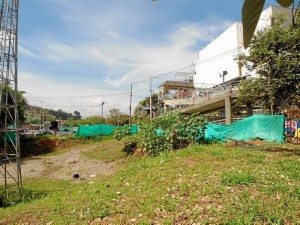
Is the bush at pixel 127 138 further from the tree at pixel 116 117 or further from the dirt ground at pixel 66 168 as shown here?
the tree at pixel 116 117

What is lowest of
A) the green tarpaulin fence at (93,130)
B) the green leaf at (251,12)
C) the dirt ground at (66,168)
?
the dirt ground at (66,168)

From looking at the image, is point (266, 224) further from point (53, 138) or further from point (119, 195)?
point (53, 138)

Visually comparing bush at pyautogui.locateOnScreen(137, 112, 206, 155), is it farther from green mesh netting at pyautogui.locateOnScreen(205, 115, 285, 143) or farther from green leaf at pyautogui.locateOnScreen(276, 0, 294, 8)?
green leaf at pyautogui.locateOnScreen(276, 0, 294, 8)

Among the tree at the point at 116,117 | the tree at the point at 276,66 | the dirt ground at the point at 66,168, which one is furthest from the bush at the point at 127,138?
the tree at the point at 116,117

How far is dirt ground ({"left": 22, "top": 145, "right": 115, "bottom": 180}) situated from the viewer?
15.0 metres

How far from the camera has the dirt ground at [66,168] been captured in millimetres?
14984

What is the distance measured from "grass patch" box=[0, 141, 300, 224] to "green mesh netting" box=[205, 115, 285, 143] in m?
4.80

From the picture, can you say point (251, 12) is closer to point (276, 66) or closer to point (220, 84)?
point (276, 66)

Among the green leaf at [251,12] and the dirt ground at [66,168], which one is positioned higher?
the green leaf at [251,12]

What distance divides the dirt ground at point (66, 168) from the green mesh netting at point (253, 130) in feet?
17.2

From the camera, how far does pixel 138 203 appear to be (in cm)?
629

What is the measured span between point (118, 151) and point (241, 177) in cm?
1393

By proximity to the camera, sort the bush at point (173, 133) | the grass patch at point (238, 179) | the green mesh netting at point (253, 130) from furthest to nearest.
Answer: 1. the bush at point (173, 133)
2. the green mesh netting at point (253, 130)
3. the grass patch at point (238, 179)

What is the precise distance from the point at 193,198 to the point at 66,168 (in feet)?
40.8
